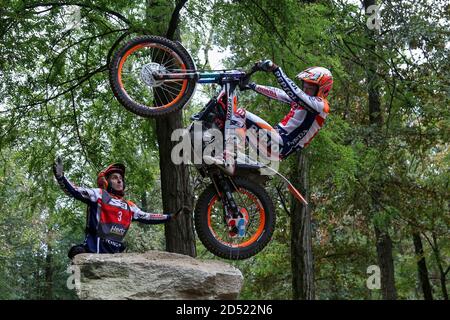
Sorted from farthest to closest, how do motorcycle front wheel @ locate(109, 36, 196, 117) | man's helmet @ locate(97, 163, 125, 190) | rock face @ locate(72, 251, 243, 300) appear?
man's helmet @ locate(97, 163, 125, 190)
motorcycle front wheel @ locate(109, 36, 196, 117)
rock face @ locate(72, 251, 243, 300)

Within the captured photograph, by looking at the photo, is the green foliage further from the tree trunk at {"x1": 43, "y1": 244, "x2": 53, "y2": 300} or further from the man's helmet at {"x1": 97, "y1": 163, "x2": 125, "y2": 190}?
the tree trunk at {"x1": 43, "y1": 244, "x2": 53, "y2": 300}

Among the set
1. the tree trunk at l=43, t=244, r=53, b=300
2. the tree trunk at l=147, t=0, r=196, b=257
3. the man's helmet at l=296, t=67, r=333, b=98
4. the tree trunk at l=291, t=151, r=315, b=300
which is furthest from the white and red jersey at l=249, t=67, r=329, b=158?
the tree trunk at l=43, t=244, r=53, b=300

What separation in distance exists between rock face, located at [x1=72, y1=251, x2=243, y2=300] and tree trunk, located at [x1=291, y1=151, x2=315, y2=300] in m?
5.75

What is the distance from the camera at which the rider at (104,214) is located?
768cm

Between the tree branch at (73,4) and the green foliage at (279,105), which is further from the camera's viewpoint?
the green foliage at (279,105)

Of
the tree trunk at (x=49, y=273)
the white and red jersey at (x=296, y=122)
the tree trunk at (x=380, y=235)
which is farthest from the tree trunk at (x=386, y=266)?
the tree trunk at (x=49, y=273)

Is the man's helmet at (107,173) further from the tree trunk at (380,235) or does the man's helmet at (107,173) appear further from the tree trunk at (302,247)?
the tree trunk at (380,235)

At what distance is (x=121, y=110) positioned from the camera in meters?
12.1

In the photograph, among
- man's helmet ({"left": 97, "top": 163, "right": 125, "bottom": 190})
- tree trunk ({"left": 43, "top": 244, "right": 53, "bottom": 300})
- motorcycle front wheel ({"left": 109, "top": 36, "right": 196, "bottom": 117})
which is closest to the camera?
motorcycle front wheel ({"left": 109, "top": 36, "right": 196, "bottom": 117})

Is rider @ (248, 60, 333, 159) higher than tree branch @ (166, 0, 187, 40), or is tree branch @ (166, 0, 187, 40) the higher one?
tree branch @ (166, 0, 187, 40)

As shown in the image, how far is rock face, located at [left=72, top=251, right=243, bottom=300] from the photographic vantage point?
668 centimetres

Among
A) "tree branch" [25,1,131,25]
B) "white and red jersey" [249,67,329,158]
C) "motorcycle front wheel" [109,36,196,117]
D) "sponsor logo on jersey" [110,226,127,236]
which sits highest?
"tree branch" [25,1,131,25]

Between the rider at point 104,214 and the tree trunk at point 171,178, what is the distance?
65.8 inches

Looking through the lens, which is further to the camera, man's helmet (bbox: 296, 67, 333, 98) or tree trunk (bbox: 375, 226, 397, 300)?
tree trunk (bbox: 375, 226, 397, 300)
